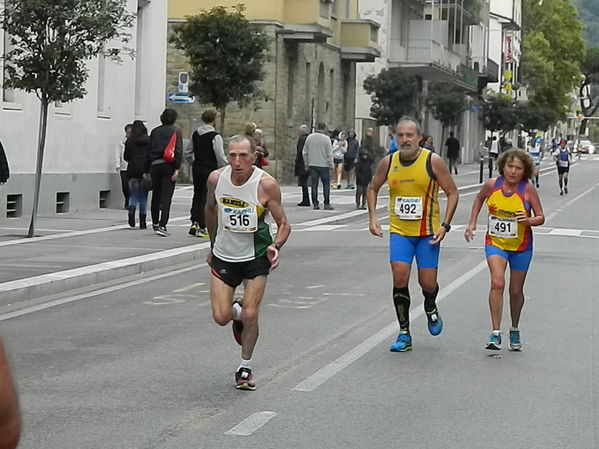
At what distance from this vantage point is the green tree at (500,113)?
76.0m

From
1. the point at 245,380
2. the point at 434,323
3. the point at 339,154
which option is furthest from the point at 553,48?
the point at 245,380

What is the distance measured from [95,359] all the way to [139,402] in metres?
1.79

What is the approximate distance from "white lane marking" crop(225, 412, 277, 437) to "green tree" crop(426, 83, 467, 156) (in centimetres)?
5247

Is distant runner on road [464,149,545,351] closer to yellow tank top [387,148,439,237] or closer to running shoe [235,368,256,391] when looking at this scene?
yellow tank top [387,148,439,237]

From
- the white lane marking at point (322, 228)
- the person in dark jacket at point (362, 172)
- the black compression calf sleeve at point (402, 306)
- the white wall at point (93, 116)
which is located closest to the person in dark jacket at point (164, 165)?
the white wall at point (93, 116)

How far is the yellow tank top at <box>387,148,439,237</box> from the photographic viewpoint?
34.1 feet

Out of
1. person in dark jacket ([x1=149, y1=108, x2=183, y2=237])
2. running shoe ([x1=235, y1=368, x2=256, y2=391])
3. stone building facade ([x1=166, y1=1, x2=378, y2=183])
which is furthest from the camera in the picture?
stone building facade ([x1=166, y1=1, x2=378, y2=183])

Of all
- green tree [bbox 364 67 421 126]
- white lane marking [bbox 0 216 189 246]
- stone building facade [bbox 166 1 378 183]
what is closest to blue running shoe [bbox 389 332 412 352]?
white lane marking [bbox 0 216 189 246]

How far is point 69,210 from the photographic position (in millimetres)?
25281

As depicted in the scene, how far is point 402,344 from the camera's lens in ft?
34.2

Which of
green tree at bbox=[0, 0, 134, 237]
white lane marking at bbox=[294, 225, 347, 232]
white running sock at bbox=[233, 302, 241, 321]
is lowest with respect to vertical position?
white lane marking at bbox=[294, 225, 347, 232]

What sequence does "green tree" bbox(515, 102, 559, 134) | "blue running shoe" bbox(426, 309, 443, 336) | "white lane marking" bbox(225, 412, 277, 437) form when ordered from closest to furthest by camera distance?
1. "white lane marking" bbox(225, 412, 277, 437)
2. "blue running shoe" bbox(426, 309, 443, 336)
3. "green tree" bbox(515, 102, 559, 134)

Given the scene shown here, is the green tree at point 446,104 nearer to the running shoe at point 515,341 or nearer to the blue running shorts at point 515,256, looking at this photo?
the blue running shorts at point 515,256

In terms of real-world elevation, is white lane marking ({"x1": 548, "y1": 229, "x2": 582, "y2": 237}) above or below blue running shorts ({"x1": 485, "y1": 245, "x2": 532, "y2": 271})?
below
